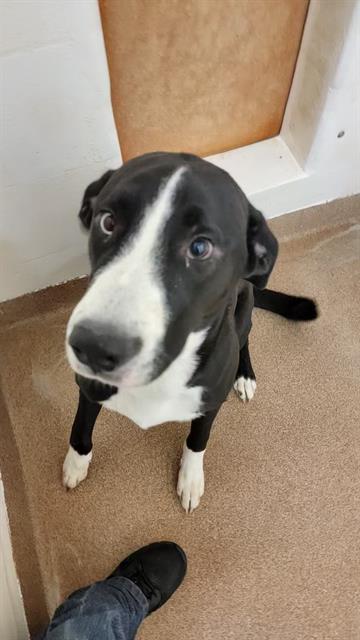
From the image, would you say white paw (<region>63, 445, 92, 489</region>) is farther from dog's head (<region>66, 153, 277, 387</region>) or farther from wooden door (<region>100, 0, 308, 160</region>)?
wooden door (<region>100, 0, 308, 160</region>)

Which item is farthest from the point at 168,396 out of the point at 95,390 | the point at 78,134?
the point at 78,134

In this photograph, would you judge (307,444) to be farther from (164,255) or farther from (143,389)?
(164,255)

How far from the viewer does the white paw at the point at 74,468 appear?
165 centimetres

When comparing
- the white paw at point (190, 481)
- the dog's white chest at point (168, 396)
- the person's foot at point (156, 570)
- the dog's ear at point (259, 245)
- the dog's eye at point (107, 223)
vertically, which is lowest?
the person's foot at point (156, 570)

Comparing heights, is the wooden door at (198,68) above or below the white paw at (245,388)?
above

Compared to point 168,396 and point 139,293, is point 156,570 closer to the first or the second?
point 168,396

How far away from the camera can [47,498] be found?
66.7 inches

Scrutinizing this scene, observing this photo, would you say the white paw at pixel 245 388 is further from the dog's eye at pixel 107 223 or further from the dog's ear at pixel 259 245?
the dog's eye at pixel 107 223

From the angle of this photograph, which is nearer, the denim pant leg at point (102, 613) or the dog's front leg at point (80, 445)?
the denim pant leg at point (102, 613)

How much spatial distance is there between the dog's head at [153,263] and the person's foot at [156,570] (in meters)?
0.78

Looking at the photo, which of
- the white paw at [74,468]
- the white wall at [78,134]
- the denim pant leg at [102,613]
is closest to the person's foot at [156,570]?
the denim pant leg at [102,613]

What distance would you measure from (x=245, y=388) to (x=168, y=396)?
1.97 feet

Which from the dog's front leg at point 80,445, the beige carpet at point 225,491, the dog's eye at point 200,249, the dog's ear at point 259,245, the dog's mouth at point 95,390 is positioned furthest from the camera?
the beige carpet at point 225,491

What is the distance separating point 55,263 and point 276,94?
2.91 ft
